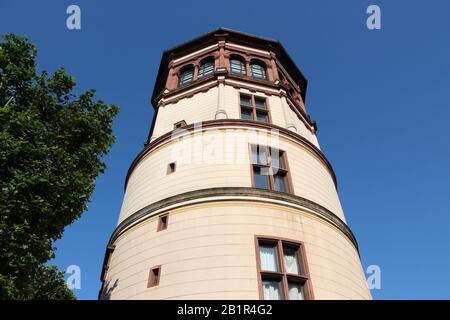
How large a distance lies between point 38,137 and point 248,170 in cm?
830

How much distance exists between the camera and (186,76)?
85.6 feet

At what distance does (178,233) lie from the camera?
13.8 metres

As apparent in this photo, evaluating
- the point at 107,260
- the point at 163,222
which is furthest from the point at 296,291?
the point at 107,260

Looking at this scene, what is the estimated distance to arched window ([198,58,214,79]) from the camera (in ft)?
81.1

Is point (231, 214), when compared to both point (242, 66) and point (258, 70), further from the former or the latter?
point (258, 70)

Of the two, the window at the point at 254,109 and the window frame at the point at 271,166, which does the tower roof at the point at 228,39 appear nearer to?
the window at the point at 254,109

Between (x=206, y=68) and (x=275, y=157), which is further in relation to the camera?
(x=206, y=68)

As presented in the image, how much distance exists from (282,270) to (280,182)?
15.4 feet

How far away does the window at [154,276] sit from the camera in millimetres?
12773

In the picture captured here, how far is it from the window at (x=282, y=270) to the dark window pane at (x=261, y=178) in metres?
3.02

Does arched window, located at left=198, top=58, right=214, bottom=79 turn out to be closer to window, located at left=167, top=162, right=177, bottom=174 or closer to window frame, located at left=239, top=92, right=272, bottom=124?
window frame, located at left=239, top=92, right=272, bottom=124
